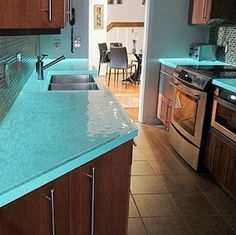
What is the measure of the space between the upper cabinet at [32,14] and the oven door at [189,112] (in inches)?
80.6

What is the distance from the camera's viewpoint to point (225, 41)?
13.1 feet

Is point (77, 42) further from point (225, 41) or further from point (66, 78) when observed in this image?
point (225, 41)

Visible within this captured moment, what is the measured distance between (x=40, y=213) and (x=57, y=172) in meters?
0.17

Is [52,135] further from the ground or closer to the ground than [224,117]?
further from the ground

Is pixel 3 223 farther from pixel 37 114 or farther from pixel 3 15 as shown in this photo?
Result: pixel 37 114

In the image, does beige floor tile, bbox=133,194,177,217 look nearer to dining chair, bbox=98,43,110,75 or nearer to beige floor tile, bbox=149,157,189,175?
beige floor tile, bbox=149,157,189,175

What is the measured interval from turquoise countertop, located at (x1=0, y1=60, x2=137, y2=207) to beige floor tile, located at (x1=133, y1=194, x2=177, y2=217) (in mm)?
904

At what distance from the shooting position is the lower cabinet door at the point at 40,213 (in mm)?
1031

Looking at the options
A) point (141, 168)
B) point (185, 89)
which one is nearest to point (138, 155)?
point (141, 168)

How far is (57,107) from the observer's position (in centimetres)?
188

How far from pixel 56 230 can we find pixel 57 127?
0.49 metres

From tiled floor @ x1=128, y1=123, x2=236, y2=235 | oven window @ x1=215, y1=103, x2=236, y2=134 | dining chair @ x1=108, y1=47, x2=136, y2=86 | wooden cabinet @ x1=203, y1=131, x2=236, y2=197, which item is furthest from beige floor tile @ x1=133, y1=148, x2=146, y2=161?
dining chair @ x1=108, y1=47, x2=136, y2=86

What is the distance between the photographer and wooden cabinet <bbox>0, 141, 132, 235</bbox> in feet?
3.52

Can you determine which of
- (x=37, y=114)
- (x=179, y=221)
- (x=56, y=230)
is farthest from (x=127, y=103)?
(x=56, y=230)
